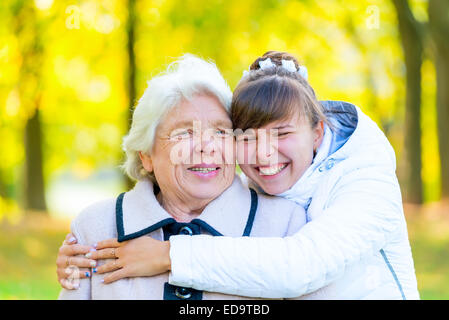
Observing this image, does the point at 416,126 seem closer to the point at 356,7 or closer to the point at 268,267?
the point at 356,7

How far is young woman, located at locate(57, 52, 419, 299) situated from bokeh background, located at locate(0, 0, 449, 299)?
14.9 feet

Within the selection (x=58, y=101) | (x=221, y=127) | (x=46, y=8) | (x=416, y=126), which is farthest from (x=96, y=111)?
(x=221, y=127)

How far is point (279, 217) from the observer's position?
8.95 feet

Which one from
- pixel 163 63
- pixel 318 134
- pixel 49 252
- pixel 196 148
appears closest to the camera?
pixel 196 148

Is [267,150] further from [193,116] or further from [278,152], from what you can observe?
[193,116]

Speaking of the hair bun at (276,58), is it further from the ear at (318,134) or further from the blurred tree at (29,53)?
the blurred tree at (29,53)

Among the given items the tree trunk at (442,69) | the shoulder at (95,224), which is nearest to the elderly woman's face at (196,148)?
the shoulder at (95,224)

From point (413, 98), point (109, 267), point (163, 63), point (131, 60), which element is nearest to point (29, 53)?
point (131, 60)

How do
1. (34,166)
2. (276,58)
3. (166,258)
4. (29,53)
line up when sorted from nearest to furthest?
(166,258) → (276,58) → (29,53) → (34,166)

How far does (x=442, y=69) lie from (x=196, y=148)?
841 centimetres

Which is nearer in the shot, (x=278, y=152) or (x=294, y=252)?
(x=294, y=252)

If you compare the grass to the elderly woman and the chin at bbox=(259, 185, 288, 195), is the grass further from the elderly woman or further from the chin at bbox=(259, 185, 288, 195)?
the chin at bbox=(259, 185, 288, 195)
